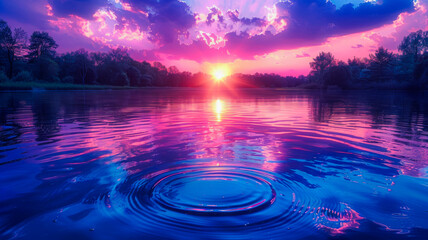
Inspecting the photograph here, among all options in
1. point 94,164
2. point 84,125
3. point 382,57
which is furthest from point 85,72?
point 382,57

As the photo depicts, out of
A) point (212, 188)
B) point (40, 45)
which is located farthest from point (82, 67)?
point (212, 188)

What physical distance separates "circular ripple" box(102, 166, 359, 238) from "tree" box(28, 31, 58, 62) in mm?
102593

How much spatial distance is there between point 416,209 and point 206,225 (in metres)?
3.03

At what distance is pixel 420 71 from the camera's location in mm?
64625

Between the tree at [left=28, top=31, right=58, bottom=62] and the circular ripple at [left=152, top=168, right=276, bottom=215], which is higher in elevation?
the tree at [left=28, top=31, right=58, bottom=62]

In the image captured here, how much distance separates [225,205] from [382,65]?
10936 centimetres

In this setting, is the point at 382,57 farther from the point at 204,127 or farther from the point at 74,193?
the point at 74,193

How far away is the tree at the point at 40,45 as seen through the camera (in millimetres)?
87812

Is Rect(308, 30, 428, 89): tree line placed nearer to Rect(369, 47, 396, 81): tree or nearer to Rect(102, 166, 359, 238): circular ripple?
Rect(369, 47, 396, 81): tree

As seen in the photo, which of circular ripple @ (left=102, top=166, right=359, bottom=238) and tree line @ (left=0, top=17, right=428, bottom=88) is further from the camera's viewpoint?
tree line @ (left=0, top=17, right=428, bottom=88)

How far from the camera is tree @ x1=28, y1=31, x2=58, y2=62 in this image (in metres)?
87.8

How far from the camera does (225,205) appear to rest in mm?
3684

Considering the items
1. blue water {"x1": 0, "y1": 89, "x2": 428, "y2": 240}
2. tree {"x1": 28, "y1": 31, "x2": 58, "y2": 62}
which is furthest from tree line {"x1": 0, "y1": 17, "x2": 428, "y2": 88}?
blue water {"x1": 0, "y1": 89, "x2": 428, "y2": 240}

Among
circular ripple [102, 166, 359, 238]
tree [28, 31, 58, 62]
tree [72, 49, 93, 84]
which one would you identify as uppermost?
tree [28, 31, 58, 62]
